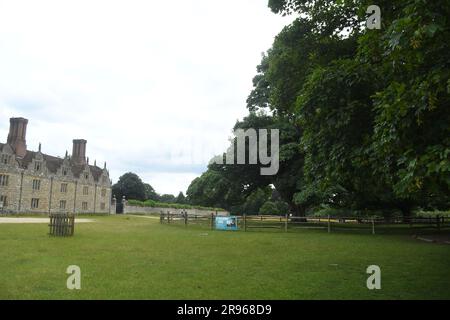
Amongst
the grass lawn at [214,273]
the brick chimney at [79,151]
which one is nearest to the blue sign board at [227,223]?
the grass lawn at [214,273]

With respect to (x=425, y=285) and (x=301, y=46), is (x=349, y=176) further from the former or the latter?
(x=301, y=46)

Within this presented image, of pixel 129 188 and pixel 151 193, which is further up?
pixel 129 188

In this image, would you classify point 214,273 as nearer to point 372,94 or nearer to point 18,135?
point 372,94

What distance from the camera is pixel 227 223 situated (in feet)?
105

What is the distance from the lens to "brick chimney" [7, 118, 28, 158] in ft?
202

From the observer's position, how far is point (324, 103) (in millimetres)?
11156

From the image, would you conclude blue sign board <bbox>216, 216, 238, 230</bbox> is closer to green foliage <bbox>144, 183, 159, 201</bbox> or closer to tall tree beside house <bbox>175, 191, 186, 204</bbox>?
green foliage <bbox>144, 183, 159, 201</bbox>

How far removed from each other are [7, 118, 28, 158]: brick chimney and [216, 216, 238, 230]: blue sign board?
145 feet

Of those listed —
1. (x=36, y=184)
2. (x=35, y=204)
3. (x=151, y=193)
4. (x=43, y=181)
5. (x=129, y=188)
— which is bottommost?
(x=35, y=204)

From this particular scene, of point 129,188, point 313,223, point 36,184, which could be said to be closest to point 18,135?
point 36,184

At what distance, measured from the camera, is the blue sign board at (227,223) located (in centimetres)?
3164

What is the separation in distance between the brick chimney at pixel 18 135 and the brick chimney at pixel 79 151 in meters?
16.0

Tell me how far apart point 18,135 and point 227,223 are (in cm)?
4670
